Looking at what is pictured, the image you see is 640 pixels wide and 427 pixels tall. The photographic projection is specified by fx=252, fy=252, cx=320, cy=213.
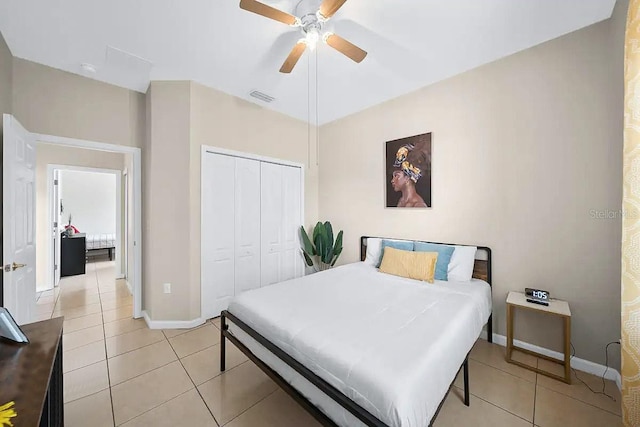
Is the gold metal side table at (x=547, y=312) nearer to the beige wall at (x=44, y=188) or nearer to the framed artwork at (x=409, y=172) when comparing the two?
the framed artwork at (x=409, y=172)

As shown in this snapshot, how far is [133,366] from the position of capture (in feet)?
7.30

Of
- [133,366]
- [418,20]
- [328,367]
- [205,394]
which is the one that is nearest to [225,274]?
[133,366]

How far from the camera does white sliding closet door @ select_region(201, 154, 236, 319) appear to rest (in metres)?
3.14

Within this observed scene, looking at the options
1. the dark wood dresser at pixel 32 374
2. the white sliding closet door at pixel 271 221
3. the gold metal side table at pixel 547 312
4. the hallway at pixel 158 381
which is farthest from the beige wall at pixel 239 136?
the gold metal side table at pixel 547 312

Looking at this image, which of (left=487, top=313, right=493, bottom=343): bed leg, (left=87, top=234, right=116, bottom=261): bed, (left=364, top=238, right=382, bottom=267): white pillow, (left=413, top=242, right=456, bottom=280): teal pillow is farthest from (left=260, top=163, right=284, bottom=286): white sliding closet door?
(left=87, top=234, right=116, bottom=261): bed

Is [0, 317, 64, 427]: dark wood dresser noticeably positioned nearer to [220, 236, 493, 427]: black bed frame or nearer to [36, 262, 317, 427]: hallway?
[36, 262, 317, 427]: hallway

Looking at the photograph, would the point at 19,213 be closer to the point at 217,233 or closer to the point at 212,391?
the point at 217,233

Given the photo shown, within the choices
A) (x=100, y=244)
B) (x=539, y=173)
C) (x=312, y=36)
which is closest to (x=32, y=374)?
(x=312, y=36)

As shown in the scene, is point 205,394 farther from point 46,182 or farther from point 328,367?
point 46,182

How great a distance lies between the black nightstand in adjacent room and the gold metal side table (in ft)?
24.3

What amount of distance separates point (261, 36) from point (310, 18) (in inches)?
22.6

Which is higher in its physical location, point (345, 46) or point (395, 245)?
point (345, 46)

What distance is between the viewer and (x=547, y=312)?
2.03 m

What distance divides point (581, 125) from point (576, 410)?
2.18m
